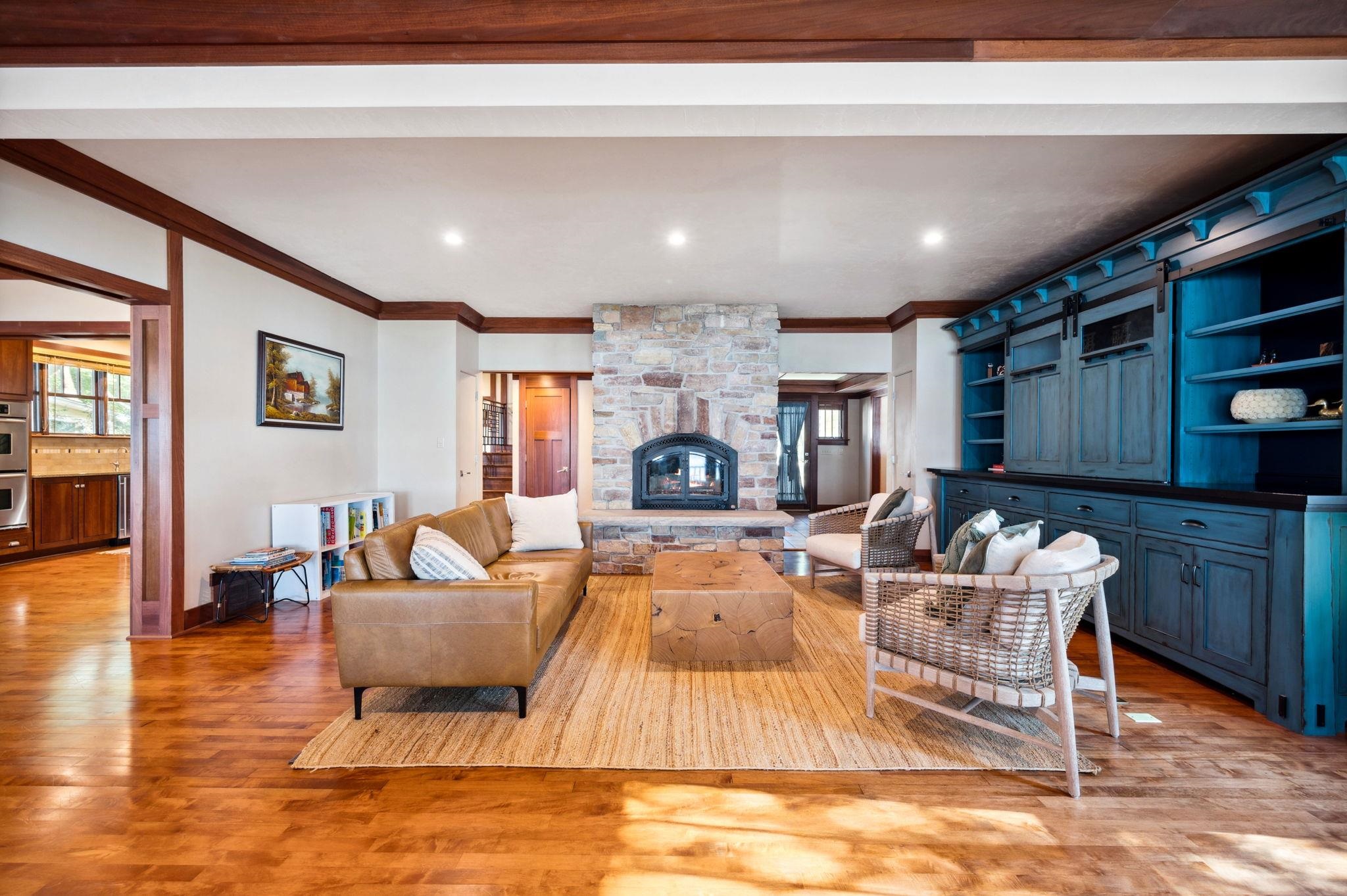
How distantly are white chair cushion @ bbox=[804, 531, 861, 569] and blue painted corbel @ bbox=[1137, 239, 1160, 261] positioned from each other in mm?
2471

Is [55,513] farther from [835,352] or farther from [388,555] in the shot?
[835,352]

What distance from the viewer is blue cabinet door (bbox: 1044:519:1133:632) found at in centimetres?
331

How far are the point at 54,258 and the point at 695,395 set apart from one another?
4535 millimetres

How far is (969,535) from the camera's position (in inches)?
101

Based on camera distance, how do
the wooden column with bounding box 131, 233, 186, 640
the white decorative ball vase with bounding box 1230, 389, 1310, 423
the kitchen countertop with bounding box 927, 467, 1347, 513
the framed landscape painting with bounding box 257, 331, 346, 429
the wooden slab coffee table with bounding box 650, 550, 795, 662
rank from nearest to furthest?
the kitchen countertop with bounding box 927, 467, 1347, 513, the white decorative ball vase with bounding box 1230, 389, 1310, 423, the wooden slab coffee table with bounding box 650, 550, 795, 662, the wooden column with bounding box 131, 233, 186, 640, the framed landscape painting with bounding box 257, 331, 346, 429

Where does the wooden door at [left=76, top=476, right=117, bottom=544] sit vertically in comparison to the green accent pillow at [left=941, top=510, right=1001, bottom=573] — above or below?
below

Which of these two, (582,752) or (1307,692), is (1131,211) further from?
(582,752)

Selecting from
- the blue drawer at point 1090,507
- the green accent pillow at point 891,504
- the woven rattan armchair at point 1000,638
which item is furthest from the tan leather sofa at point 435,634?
the blue drawer at point 1090,507

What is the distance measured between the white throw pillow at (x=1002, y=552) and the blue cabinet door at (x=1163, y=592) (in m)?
1.25

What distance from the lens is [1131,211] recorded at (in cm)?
364

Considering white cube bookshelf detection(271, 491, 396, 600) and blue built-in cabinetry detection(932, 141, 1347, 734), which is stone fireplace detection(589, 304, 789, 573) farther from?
blue built-in cabinetry detection(932, 141, 1347, 734)

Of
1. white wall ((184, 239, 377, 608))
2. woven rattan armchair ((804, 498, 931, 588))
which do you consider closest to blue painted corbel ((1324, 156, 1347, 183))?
woven rattan armchair ((804, 498, 931, 588))

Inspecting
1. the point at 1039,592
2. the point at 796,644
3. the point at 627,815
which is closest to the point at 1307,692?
the point at 1039,592

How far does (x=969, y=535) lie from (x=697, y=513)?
10.7ft
